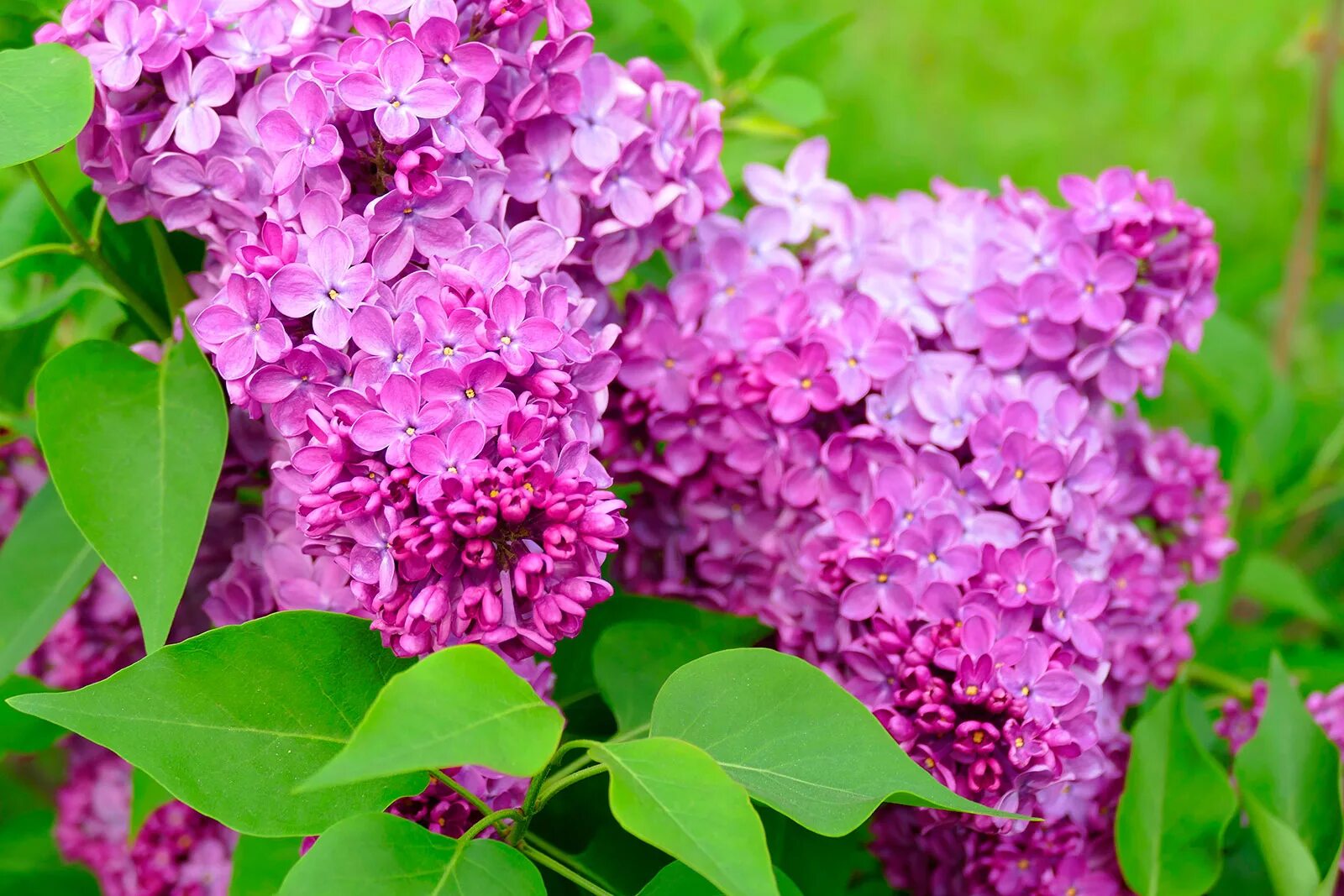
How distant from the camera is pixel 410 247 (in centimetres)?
80

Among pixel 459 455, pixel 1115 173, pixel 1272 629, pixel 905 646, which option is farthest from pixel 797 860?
pixel 1272 629

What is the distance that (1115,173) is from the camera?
39.5 inches

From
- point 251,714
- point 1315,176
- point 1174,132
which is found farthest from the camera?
point 1174,132

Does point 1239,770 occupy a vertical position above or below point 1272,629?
above

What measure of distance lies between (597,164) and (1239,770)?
0.67 m

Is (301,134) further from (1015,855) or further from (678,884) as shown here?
(1015,855)

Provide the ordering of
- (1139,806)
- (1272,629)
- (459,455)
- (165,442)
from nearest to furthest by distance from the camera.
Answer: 1. (459,455)
2. (165,442)
3. (1139,806)
4. (1272,629)

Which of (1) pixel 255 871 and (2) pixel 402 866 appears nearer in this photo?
(2) pixel 402 866

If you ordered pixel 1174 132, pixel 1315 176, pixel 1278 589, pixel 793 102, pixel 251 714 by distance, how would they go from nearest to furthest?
pixel 251 714 < pixel 793 102 < pixel 1278 589 < pixel 1315 176 < pixel 1174 132

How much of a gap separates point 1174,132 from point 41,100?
2779 millimetres

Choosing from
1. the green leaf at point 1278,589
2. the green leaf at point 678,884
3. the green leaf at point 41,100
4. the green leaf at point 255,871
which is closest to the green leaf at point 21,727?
the green leaf at point 255,871

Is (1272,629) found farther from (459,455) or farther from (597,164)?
(459,455)

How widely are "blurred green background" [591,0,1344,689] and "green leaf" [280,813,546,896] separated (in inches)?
28.3

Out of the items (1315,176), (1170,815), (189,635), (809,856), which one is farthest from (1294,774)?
(1315,176)
